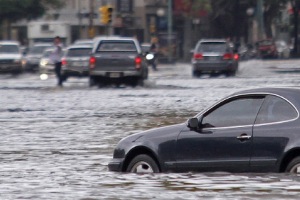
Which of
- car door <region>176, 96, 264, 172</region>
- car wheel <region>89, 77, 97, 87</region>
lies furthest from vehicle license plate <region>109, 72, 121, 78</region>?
car door <region>176, 96, 264, 172</region>

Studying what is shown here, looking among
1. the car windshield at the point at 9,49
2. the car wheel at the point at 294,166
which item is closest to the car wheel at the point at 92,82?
the car windshield at the point at 9,49

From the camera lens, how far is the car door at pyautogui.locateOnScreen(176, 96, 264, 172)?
13.2 metres

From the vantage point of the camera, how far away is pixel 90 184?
12961 mm

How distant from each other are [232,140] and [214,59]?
113 ft

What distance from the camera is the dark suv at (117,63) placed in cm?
3853

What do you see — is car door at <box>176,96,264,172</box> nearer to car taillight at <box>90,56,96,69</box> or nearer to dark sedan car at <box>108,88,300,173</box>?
dark sedan car at <box>108,88,300,173</box>

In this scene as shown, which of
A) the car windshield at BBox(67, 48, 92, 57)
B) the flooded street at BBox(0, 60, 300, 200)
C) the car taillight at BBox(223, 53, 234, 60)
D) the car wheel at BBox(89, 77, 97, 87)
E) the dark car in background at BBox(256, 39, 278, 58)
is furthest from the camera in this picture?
the dark car in background at BBox(256, 39, 278, 58)

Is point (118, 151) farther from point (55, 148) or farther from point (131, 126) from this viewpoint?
point (131, 126)

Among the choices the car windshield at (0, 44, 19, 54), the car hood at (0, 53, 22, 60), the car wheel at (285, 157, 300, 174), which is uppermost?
the car wheel at (285, 157, 300, 174)

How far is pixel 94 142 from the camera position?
19.9 meters

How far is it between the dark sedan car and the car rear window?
2514 centimetres

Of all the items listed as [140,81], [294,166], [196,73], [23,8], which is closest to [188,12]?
[23,8]

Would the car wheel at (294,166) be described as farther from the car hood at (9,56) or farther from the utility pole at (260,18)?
the utility pole at (260,18)

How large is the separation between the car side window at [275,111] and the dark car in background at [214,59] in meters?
34.5
